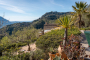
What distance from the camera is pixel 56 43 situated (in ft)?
14.0

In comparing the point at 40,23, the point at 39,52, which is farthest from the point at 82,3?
the point at 40,23

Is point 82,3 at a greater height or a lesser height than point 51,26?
greater

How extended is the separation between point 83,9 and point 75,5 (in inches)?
56.0

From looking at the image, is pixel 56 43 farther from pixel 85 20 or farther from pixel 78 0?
pixel 85 20

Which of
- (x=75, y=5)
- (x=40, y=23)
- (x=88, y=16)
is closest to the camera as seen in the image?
(x=75, y=5)

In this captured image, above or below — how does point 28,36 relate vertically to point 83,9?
below

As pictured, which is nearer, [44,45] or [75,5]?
[44,45]

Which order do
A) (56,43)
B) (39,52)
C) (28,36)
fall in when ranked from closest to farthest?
(39,52), (56,43), (28,36)

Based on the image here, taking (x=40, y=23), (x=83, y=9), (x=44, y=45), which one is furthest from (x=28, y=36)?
(x=40, y=23)

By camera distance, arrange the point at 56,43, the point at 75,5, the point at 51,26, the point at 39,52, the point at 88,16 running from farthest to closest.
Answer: the point at 51,26 → the point at 88,16 → the point at 75,5 → the point at 56,43 → the point at 39,52

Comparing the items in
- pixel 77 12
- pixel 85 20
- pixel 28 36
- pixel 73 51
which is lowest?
pixel 28 36

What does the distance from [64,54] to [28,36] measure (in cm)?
869

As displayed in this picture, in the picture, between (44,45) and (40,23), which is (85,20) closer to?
(44,45)

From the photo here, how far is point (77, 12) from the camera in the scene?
1107cm
